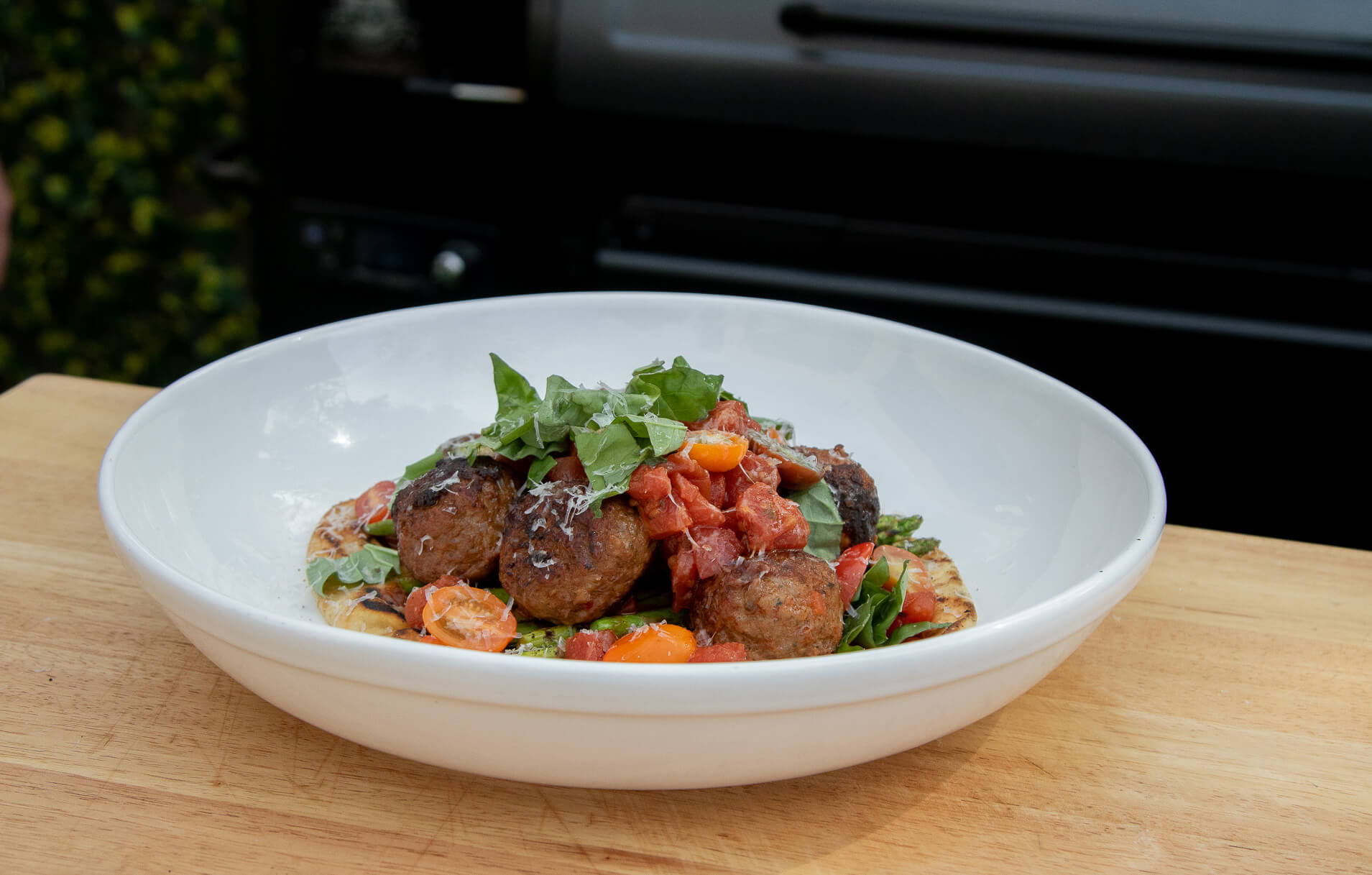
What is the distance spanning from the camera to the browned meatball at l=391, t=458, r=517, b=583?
5.90 feet

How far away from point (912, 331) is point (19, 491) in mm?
1874

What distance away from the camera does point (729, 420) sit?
1842 mm

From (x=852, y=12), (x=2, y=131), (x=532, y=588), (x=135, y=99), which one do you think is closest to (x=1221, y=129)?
(x=852, y=12)

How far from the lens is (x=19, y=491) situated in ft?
7.06

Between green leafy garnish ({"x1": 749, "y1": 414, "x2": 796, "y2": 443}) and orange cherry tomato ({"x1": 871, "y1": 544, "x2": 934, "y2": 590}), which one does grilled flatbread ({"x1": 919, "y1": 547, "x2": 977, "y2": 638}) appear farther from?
green leafy garnish ({"x1": 749, "y1": 414, "x2": 796, "y2": 443})

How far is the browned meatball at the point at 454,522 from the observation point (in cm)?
180

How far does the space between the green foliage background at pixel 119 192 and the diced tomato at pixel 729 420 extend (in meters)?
4.58

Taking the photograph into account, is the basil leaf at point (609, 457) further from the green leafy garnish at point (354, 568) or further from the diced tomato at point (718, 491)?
the green leafy garnish at point (354, 568)

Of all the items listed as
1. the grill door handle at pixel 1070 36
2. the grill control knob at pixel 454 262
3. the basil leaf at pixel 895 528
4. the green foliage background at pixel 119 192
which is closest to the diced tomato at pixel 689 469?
the basil leaf at pixel 895 528

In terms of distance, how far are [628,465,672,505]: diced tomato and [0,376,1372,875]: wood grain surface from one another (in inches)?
17.3

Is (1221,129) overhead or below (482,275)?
overhead

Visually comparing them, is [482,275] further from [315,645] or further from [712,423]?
[315,645]

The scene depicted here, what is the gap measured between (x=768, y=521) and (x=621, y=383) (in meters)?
0.86

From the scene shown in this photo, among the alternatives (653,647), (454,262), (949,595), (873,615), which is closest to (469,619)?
(653,647)
